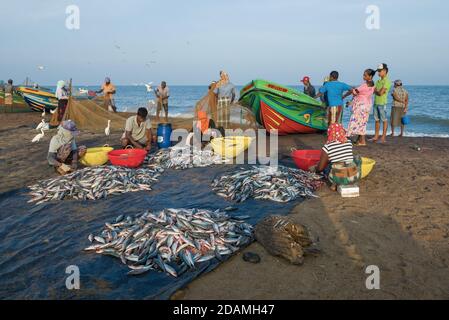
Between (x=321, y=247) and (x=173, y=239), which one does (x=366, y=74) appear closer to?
(x=321, y=247)

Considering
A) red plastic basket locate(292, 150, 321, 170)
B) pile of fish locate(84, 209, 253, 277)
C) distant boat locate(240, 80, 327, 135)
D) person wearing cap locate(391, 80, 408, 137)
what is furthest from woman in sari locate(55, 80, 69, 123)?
person wearing cap locate(391, 80, 408, 137)

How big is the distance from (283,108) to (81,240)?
9.90 metres

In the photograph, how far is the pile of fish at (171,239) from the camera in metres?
4.41

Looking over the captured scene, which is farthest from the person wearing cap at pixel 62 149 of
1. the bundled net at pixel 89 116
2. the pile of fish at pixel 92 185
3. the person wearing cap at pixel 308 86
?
the person wearing cap at pixel 308 86

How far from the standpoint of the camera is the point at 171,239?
15.5 feet

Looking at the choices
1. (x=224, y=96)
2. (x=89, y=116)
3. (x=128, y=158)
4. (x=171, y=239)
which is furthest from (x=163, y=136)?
(x=171, y=239)

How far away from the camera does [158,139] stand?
11188 millimetres

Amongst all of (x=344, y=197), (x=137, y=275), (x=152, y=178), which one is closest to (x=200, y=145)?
(x=152, y=178)

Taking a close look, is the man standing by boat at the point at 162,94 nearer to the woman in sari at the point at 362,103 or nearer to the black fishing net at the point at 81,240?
the woman in sari at the point at 362,103

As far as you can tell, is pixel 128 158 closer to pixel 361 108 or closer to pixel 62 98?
pixel 361 108

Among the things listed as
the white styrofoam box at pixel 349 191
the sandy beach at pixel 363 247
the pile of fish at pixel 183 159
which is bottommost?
the sandy beach at pixel 363 247

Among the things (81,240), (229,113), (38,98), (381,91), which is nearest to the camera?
(81,240)

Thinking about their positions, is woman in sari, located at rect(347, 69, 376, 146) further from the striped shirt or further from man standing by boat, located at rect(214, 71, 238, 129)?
man standing by boat, located at rect(214, 71, 238, 129)

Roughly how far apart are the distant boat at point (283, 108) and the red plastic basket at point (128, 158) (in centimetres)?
581
